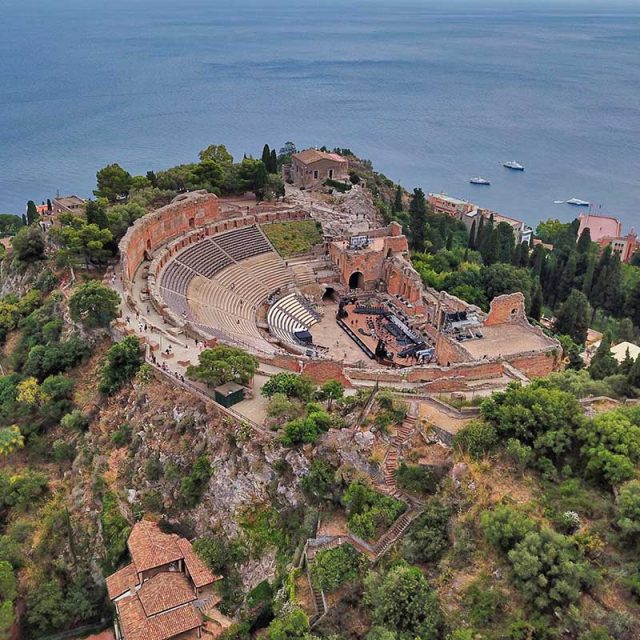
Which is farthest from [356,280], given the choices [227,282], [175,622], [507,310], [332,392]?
[175,622]

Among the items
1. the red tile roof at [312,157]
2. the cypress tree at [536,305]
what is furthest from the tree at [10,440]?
the red tile roof at [312,157]

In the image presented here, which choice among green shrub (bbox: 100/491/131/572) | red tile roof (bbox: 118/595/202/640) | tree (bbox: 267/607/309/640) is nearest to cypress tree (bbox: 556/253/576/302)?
green shrub (bbox: 100/491/131/572)

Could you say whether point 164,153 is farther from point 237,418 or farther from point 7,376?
point 237,418

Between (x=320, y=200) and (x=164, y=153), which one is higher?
(x=320, y=200)

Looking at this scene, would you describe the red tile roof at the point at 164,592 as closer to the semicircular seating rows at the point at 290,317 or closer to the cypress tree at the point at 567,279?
the semicircular seating rows at the point at 290,317

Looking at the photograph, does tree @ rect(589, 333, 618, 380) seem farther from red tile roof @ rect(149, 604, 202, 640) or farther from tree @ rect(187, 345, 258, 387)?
red tile roof @ rect(149, 604, 202, 640)

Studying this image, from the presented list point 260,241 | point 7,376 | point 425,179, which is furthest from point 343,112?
point 7,376
